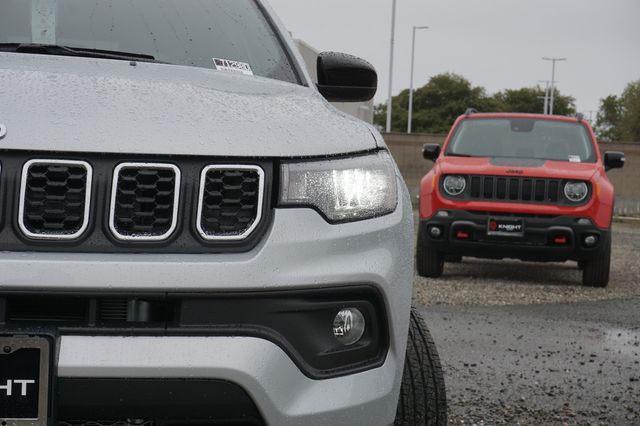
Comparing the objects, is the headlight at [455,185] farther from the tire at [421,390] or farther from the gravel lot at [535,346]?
the tire at [421,390]

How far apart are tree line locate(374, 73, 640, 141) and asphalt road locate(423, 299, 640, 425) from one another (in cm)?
9417

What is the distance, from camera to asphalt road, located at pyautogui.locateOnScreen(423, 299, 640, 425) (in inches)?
183

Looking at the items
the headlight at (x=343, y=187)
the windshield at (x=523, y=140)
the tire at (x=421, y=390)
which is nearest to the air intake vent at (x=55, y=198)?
the headlight at (x=343, y=187)

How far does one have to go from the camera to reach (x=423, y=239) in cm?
1019

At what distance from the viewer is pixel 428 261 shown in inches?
409

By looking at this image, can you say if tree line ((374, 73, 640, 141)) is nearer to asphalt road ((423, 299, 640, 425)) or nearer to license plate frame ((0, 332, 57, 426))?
asphalt road ((423, 299, 640, 425))

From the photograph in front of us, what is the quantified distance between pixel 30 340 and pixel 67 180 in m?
0.35

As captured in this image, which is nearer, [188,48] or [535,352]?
[188,48]

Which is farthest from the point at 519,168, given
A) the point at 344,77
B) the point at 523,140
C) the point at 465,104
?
the point at 465,104

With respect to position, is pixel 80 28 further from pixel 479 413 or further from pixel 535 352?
pixel 535 352

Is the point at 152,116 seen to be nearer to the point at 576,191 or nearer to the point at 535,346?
the point at 535,346

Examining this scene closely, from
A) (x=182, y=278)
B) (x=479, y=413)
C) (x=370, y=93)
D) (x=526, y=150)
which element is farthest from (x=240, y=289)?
(x=526, y=150)

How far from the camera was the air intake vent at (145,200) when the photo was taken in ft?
7.51

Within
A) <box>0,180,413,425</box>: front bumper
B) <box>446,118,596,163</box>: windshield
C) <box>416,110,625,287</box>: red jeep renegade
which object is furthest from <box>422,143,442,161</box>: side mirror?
<box>0,180,413,425</box>: front bumper
